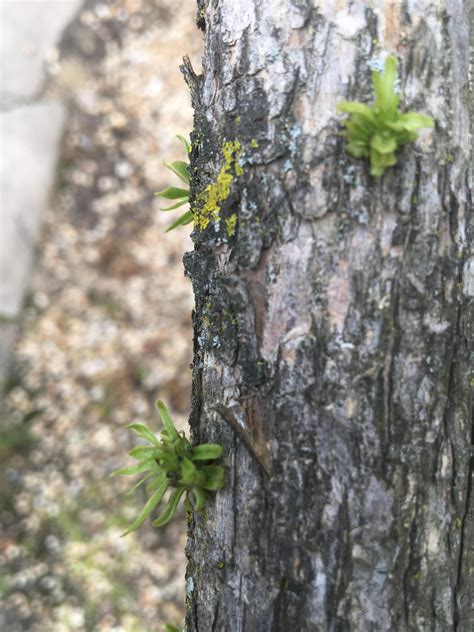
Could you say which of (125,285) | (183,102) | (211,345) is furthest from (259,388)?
(183,102)

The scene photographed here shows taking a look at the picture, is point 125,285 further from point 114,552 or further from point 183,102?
point 114,552

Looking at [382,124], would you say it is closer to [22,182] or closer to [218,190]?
[218,190]

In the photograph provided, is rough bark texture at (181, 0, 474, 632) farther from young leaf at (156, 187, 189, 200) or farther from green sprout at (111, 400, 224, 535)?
young leaf at (156, 187, 189, 200)

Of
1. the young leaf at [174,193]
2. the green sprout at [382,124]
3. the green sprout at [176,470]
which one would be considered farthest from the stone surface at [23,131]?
the green sprout at [382,124]

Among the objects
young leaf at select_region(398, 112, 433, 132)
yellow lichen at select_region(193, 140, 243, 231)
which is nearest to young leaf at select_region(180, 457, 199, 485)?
yellow lichen at select_region(193, 140, 243, 231)

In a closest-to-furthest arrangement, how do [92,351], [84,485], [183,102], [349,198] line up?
[349,198] < [84,485] < [92,351] < [183,102]

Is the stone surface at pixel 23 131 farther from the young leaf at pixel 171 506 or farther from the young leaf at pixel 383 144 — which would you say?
the young leaf at pixel 383 144
